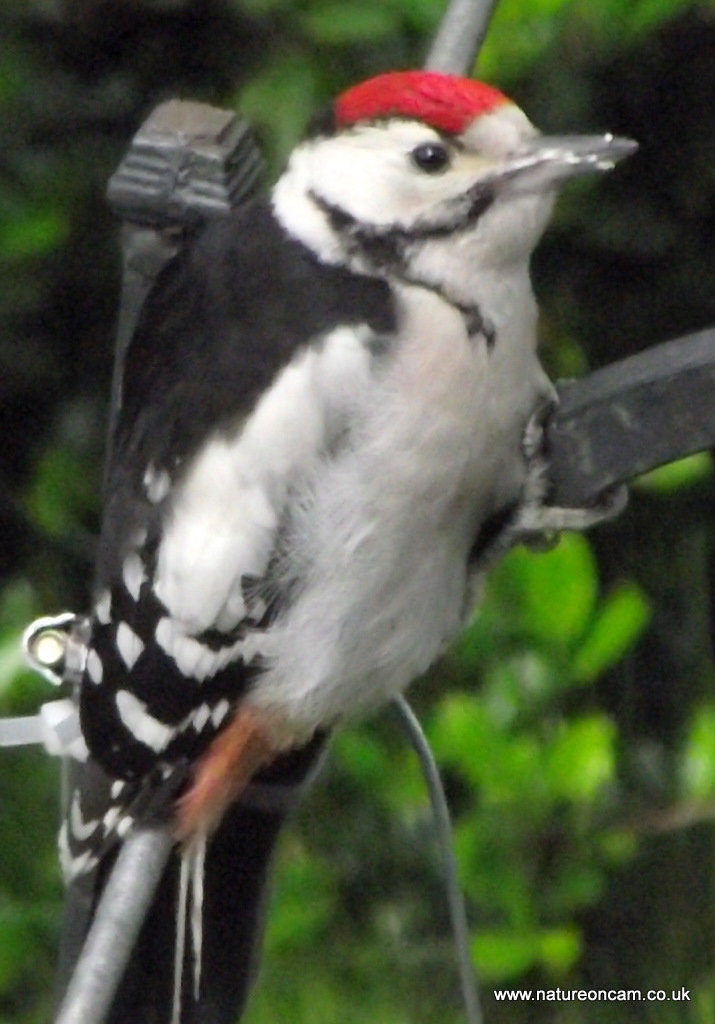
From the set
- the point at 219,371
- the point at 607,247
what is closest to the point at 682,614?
the point at 607,247

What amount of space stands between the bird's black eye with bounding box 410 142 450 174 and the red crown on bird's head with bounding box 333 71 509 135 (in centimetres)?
1

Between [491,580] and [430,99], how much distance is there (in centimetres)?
63

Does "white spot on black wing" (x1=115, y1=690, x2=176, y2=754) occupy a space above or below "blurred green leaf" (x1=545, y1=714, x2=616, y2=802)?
above

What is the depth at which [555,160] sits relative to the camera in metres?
1.43

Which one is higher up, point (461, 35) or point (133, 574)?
point (461, 35)

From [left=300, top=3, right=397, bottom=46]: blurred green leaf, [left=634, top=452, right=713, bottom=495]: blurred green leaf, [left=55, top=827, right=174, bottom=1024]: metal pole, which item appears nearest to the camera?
[left=55, top=827, right=174, bottom=1024]: metal pole

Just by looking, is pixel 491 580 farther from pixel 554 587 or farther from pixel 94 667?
pixel 94 667

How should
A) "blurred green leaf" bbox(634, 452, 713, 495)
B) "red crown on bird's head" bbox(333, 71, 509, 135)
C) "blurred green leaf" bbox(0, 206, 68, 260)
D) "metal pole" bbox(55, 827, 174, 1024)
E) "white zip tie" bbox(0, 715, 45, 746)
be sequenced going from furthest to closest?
"blurred green leaf" bbox(634, 452, 713, 495) → "blurred green leaf" bbox(0, 206, 68, 260) → "red crown on bird's head" bbox(333, 71, 509, 135) → "white zip tie" bbox(0, 715, 45, 746) → "metal pole" bbox(55, 827, 174, 1024)

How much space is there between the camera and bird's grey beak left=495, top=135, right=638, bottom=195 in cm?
140

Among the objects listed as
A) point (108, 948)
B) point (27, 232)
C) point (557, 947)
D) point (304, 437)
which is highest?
point (108, 948)

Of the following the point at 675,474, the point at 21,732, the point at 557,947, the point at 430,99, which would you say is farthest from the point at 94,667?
the point at 675,474

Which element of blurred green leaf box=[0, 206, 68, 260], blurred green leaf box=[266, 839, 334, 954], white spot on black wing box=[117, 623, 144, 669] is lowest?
blurred green leaf box=[266, 839, 334, 954]

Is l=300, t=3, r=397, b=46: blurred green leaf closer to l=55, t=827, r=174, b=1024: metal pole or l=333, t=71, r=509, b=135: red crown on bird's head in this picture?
l=333, t=71, r=509, b=135: red crown on bird's head

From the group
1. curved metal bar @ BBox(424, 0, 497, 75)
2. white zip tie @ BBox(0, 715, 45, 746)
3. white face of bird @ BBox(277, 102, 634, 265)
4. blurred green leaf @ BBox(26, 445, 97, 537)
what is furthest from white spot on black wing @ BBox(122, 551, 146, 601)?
blurred green leaf @ BBox(26, 445, 97, 537)
